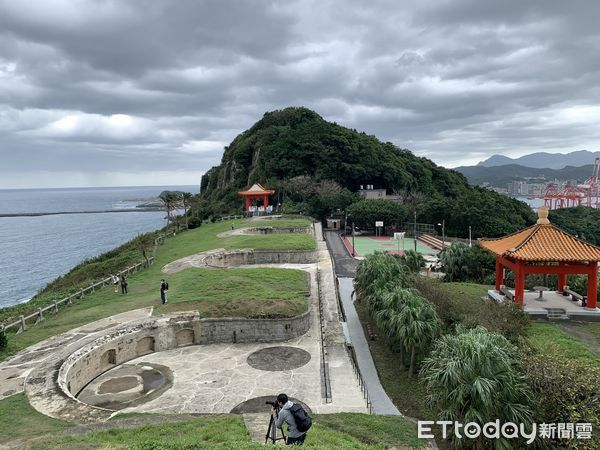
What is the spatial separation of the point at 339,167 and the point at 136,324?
64925 mm

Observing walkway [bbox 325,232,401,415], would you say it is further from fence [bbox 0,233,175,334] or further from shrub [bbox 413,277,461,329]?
fence [bbox 0,233,175,334]

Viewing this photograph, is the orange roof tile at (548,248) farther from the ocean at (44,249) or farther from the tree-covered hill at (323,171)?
the ocean at (44,249)

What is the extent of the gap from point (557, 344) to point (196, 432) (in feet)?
44.8

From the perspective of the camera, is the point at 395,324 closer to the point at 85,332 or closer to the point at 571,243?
the point at 571,243

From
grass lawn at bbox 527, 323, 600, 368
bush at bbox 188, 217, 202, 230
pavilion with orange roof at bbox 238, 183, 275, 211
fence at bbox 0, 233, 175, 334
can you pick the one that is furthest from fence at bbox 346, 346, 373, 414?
A: pavilion with orange roof at bbox 238, 183, 275, 211

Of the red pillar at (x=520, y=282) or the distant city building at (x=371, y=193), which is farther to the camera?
the distant city building at (x=371, y=193)

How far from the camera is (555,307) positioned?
68.1 feet

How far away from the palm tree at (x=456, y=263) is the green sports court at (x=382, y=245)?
14.1m

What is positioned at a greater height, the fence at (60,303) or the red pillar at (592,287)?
the red pillar at (592,287)

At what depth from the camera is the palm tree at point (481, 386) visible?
11.2m

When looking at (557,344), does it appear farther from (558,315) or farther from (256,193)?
(256,193)

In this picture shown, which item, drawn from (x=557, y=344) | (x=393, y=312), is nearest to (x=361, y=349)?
(x=393, y=312)

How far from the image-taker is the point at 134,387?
1675 cm

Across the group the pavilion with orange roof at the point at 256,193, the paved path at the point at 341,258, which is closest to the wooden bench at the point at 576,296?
the paved path at the point at 341,258
